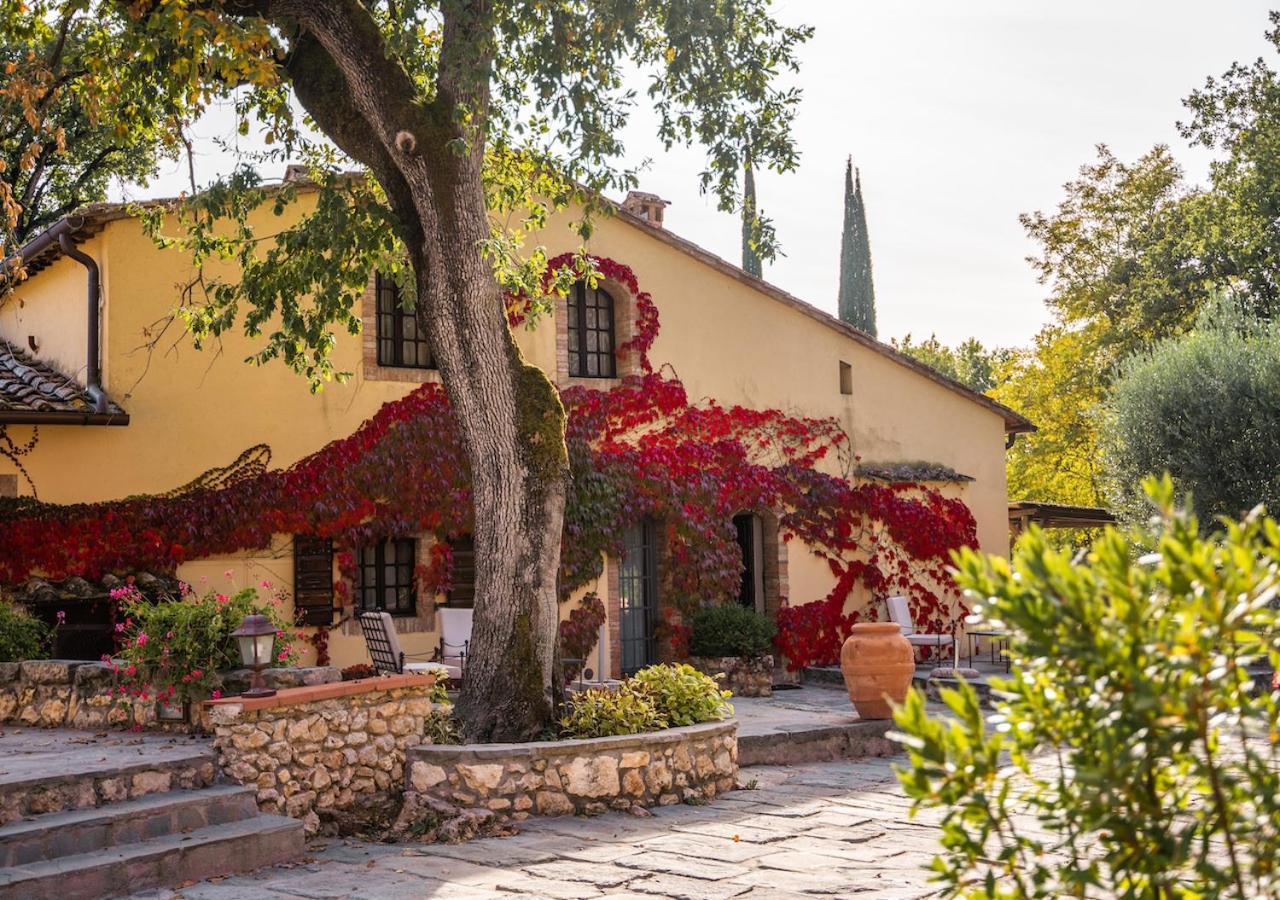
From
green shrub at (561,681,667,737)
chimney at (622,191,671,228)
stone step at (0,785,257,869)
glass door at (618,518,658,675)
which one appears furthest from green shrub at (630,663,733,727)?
chimney at (622,191,671,228)

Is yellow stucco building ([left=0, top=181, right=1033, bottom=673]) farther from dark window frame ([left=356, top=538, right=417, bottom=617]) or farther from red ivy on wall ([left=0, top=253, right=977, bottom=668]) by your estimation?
red ivy on wall ([left=0, top=253, right=977, bottom=668])

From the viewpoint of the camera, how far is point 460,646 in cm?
1230

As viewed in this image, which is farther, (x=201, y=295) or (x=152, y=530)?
(x=201, y=295)

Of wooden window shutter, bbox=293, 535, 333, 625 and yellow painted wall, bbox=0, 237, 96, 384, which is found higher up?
yellow painted wall, bbox=0, 237, 96, 384

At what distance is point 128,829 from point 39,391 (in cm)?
642

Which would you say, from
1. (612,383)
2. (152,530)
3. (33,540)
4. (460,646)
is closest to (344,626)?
(460,646)

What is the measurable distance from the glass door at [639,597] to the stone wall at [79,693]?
22.2 ft

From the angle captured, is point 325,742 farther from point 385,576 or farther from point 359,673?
point 385,576

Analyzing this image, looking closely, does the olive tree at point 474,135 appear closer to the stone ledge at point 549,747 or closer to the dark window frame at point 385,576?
the stone ledge at point 549,747

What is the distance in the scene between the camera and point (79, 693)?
820 cm

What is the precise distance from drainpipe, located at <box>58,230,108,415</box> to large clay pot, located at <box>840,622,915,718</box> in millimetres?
7256

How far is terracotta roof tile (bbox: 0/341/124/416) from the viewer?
10734 millimetres

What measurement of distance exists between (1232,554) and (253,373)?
442 inches

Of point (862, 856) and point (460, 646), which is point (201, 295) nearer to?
point (460, 646)
